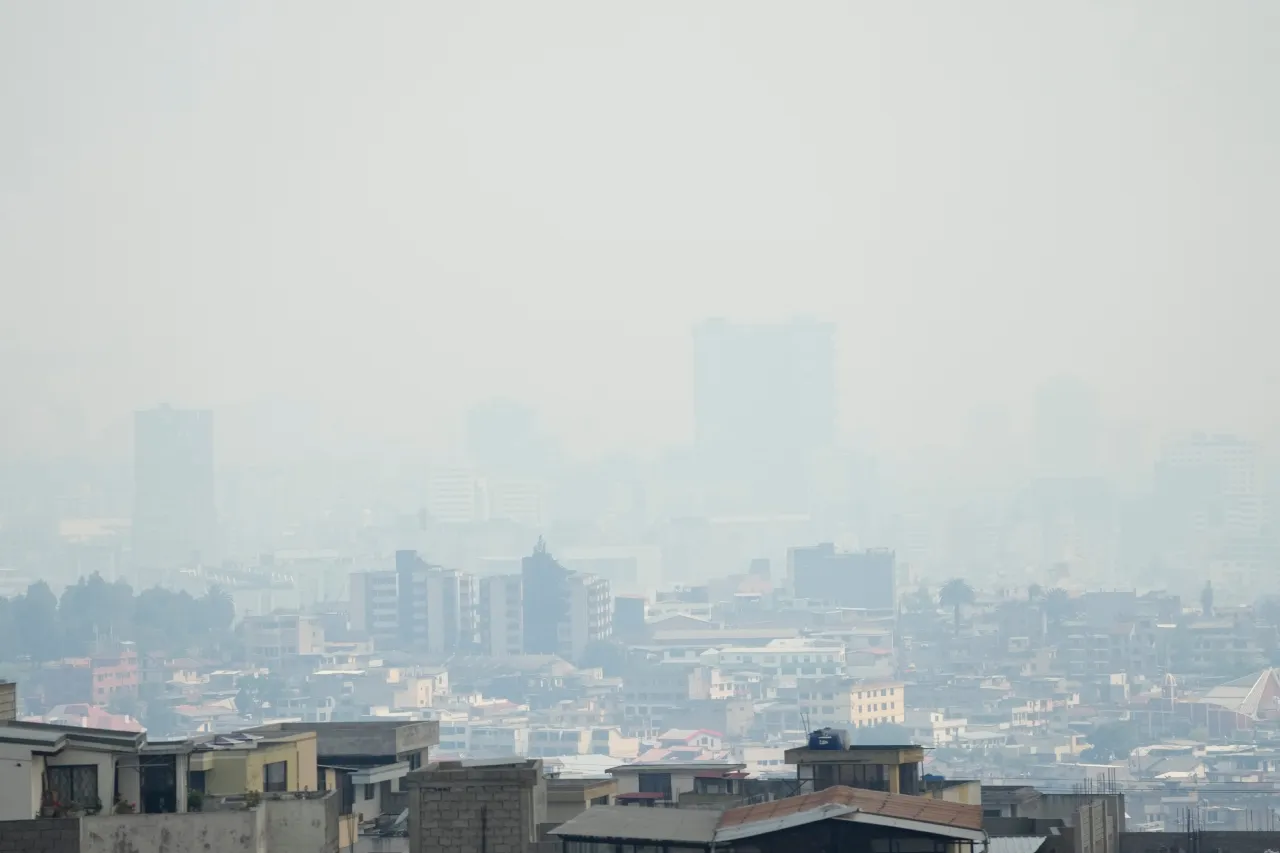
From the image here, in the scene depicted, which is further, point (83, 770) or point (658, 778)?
point (658, 778)

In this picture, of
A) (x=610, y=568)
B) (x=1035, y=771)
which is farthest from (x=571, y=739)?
(x=610, y=568)

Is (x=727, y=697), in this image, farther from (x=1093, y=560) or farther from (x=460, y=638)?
(x=1093, y=560)

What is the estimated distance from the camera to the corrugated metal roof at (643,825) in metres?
10.1

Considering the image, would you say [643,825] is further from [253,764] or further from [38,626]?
Result: [38,626]

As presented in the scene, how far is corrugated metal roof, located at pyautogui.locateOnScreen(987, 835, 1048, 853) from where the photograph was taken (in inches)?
442

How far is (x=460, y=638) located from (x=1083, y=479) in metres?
64.1

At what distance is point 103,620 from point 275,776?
120m

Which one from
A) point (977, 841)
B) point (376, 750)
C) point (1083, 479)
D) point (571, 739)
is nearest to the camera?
point (977, 841)

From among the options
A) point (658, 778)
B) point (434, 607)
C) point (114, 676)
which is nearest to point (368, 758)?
point (658, 778)

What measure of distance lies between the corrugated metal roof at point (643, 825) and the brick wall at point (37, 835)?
5.22 feet

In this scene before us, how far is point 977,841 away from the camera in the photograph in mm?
9820

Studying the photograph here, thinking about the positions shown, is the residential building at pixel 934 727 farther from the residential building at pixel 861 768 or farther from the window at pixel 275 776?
the window at pixel 275 776

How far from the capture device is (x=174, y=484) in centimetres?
18688

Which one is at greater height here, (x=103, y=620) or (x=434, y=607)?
(x=434, y=607)
